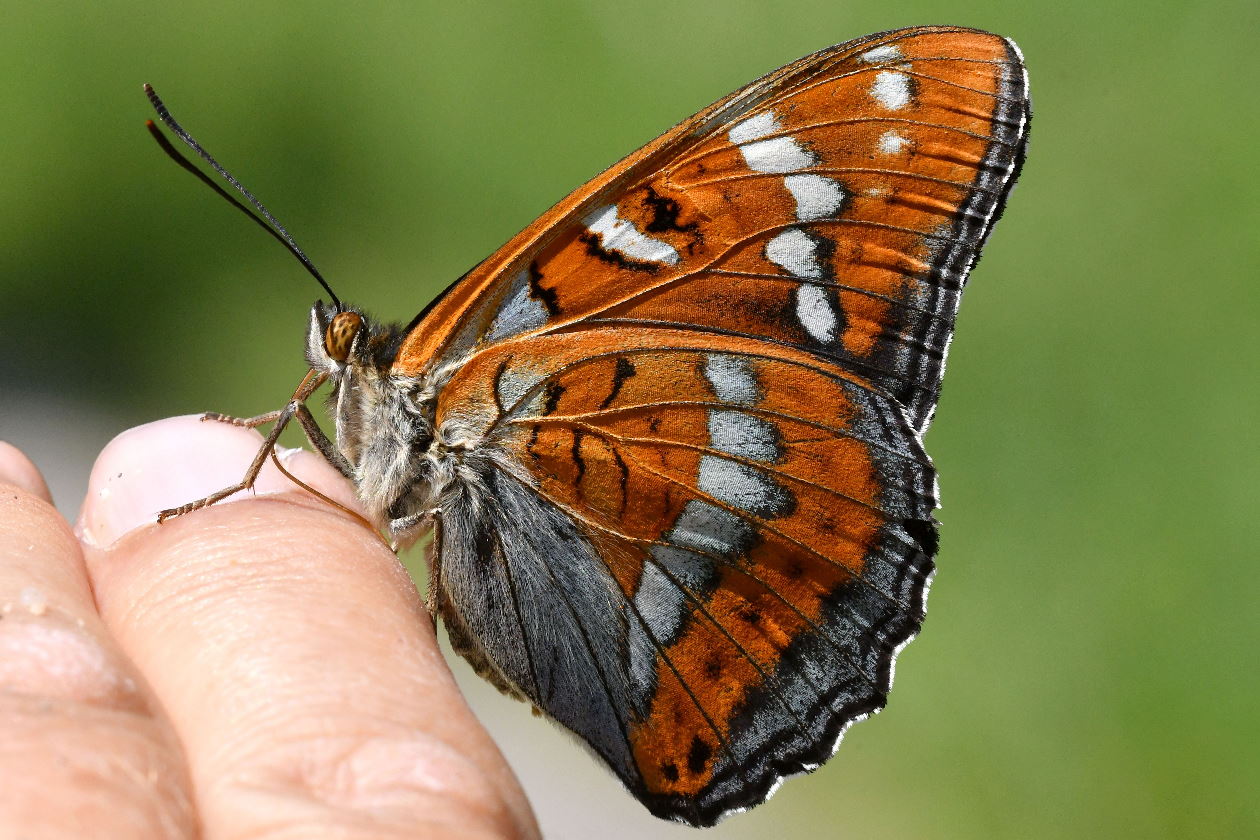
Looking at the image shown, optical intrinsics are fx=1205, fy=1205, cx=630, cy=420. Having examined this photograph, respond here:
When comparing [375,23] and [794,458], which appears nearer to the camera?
[794,458]

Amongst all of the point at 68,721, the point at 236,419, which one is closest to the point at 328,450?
the point at 236,419

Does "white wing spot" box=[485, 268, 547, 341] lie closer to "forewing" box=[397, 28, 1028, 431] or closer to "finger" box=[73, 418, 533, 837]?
"forewing" box=[397, 28, 1028, 431]

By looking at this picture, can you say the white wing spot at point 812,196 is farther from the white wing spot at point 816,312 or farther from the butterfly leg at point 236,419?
the butterfly leg at point 236,419

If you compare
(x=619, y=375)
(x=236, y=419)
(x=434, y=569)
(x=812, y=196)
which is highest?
(x=236, y=419)

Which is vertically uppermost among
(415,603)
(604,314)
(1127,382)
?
(604,314)

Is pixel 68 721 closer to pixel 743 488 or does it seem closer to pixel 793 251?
pixel 743 488

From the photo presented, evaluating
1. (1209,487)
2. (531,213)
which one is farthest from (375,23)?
(1209,487)

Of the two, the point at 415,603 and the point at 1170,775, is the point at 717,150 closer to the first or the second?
the point at 415,603
